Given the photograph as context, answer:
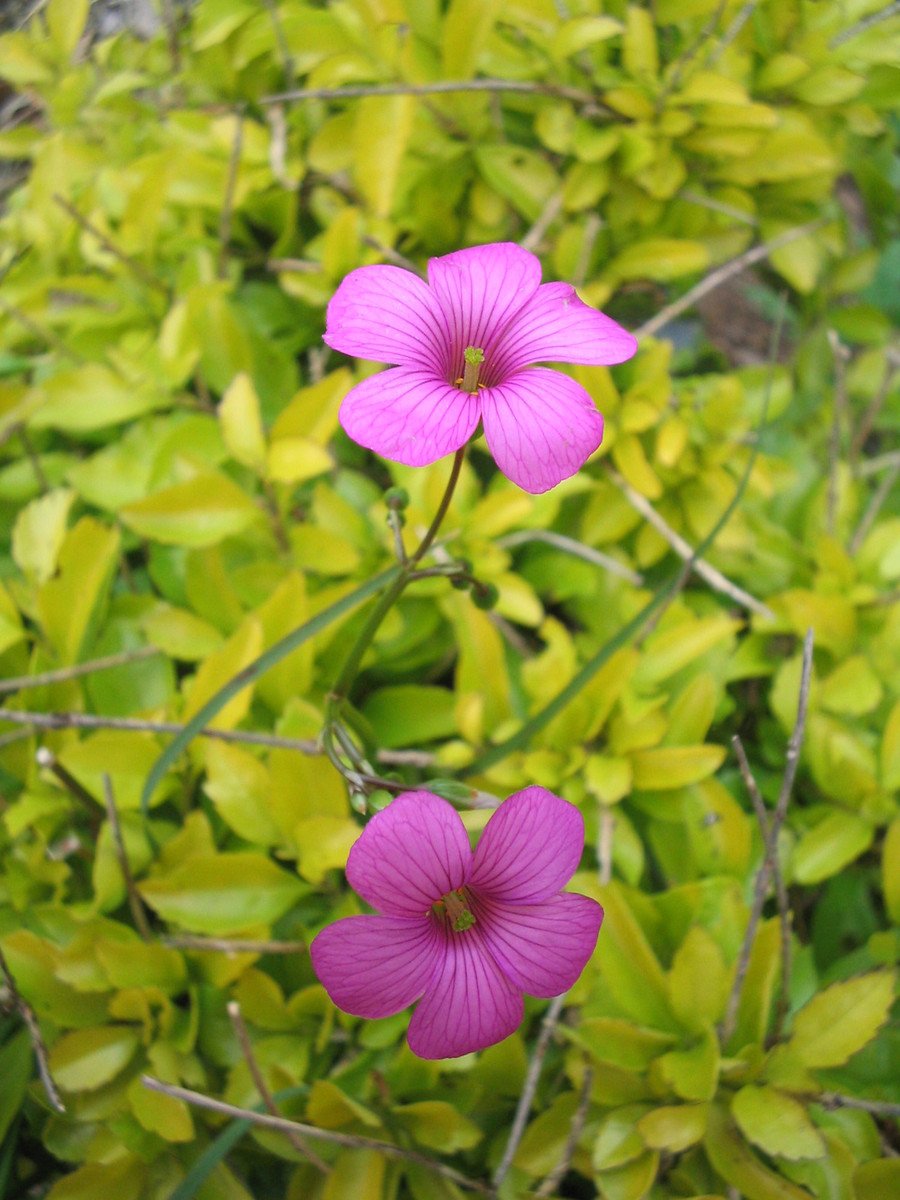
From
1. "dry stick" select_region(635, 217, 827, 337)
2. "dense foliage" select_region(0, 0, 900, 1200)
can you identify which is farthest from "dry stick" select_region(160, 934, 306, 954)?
"dry stick" select_region(635, 217, 827, 337)

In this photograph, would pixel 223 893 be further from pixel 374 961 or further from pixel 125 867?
pixel 374 961

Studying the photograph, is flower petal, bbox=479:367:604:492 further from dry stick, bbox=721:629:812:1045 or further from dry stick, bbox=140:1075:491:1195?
dry stick, bbox=140:1075:491:1195

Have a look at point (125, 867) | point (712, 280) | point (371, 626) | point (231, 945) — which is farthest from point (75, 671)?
point (712, 280)

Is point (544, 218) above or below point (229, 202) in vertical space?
below

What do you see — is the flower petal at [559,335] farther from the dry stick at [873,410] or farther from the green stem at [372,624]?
the dry stick at [873,410]

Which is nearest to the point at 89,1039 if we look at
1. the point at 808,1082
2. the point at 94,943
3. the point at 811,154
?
the point at 94,943

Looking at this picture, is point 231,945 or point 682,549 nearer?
point 231,945

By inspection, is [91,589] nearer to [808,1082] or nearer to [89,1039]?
[89,1039]
